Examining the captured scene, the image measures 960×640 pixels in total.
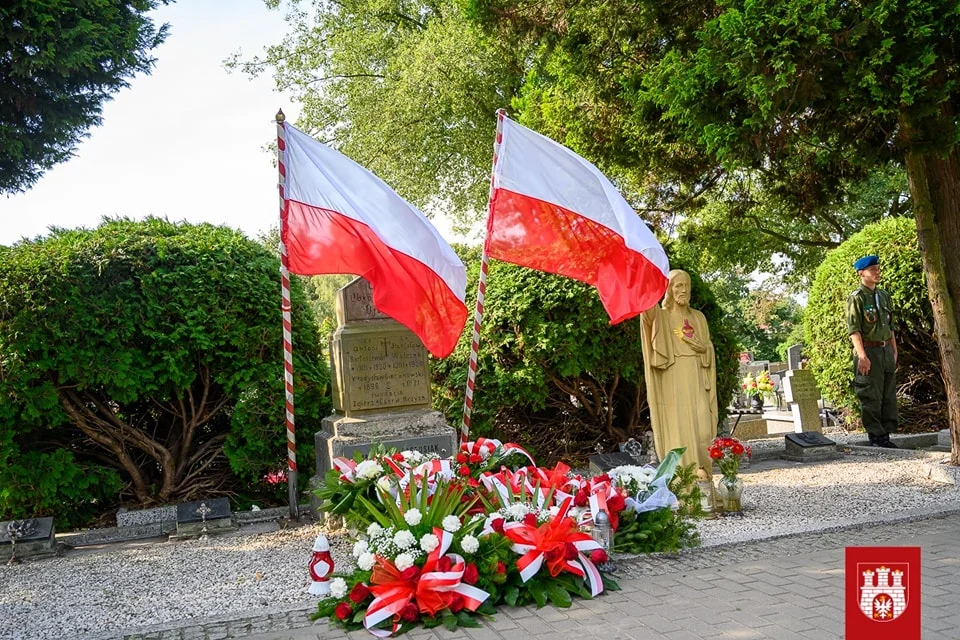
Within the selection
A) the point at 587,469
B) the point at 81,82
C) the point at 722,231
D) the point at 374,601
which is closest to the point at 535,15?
the point at 587,469

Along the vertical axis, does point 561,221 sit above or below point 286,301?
above

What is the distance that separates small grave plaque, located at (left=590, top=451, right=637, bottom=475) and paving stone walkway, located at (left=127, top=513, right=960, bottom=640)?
9.02 feet

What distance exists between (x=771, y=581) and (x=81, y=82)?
604 inches

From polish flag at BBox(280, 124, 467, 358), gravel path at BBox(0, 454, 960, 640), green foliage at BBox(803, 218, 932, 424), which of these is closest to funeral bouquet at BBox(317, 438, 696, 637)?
gravel path at BBox(0, 454, 960, 640)

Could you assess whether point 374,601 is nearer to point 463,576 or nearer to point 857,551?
point 463,576

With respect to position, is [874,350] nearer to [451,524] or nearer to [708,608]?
[708,608]

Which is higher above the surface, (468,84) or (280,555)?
(468,84)

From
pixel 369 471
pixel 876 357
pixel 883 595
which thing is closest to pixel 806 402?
pixel 876 357

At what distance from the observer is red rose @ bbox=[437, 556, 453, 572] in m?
4.29

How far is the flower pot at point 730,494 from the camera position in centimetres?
647

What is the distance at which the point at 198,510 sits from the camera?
7.12m

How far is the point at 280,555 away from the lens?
19.9 ft

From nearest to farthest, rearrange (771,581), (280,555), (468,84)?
1. (771,581)
2. (280,555)
3. (468,84)

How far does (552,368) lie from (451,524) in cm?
463
